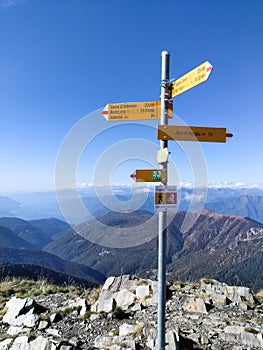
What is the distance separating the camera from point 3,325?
889 centimetres

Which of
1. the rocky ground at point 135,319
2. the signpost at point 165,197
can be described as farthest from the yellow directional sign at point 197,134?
the rocky ground at point 135,319

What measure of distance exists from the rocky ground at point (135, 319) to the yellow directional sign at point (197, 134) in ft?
16.0

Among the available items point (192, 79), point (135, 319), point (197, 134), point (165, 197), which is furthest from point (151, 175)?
point (135, 319)

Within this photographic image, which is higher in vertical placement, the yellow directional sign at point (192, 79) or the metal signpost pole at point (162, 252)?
the yellow directional sign at point (192, 79)

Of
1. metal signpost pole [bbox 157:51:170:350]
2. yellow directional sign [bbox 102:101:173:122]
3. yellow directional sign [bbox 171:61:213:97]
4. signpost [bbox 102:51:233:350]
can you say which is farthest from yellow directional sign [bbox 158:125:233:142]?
yellow directional sign [bbox 171:61:213:97]

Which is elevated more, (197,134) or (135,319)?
(197,134)

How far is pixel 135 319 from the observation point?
8797 mm

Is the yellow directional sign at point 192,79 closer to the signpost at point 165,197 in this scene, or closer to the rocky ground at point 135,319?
the signpost at point 165,197

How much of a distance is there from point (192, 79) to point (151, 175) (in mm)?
1734

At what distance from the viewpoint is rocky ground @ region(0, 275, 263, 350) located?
709 cm

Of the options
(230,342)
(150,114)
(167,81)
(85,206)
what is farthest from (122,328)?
(167,81)

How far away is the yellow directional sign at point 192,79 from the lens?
4.45 m

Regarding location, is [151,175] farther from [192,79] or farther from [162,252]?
[192,79]

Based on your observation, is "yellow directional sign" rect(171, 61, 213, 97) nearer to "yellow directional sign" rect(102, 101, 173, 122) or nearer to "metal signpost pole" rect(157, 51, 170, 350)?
"metal signpost pole" rect(157, 51, 170, 350)
